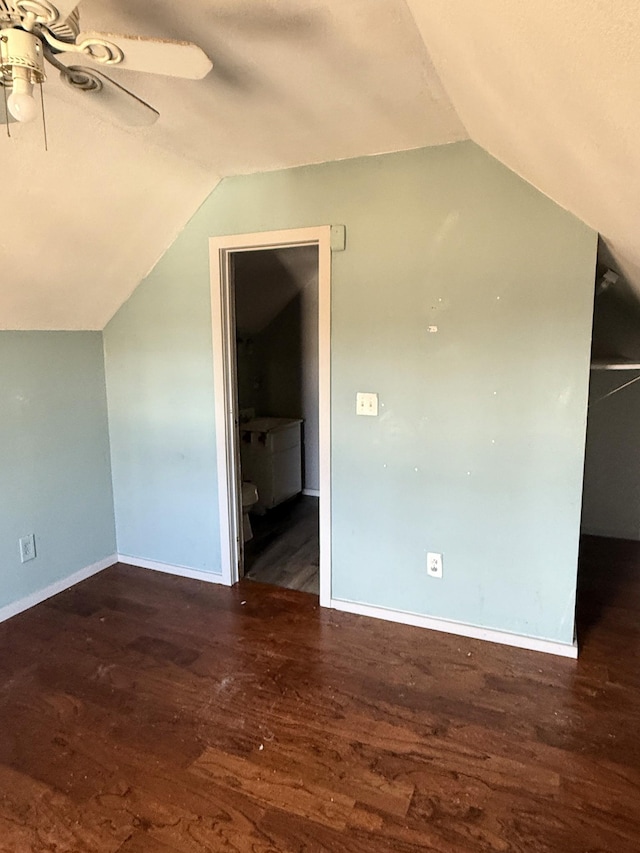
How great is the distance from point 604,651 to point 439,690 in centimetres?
87

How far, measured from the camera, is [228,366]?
9.87 feet

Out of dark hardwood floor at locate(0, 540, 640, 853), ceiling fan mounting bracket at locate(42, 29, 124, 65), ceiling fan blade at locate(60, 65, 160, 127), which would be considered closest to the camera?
ceiling fan mounting bracket at locate(42, 29, 124, 65)

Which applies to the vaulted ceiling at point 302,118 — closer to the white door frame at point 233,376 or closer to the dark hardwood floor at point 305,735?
the white door frame at point 233,376

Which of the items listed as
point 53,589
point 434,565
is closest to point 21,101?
point 434,565

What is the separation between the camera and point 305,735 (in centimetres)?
198

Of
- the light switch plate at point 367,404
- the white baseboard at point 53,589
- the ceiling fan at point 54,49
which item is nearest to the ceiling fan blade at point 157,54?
the ceiling fan at point 54,49

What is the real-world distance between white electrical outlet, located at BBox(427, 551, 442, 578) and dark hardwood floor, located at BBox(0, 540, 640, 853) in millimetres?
308

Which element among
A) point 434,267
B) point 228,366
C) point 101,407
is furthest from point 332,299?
point 101,407

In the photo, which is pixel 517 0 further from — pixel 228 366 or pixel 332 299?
pixel 228 366

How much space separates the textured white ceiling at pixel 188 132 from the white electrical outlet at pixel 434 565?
1928mm

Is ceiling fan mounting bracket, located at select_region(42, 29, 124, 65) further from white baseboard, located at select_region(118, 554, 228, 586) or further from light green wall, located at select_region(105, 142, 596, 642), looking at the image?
white baseboard, located at select_region(118, 554, 228, 586)

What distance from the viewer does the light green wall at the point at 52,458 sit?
281 centimetres

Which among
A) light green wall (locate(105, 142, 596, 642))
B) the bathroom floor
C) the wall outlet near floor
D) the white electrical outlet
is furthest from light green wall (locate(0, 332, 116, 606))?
the white electrical outlet

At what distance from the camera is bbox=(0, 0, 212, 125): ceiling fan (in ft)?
3.91
